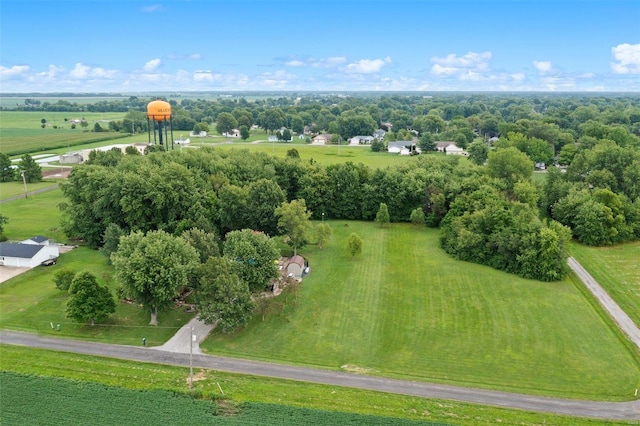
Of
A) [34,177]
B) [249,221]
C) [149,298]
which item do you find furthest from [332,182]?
[34,177]

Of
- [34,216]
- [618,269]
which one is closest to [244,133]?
[34,216]

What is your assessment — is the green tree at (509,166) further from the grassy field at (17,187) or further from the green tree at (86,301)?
the grassy field at (17,187)

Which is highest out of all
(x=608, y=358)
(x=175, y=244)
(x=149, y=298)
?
(x=175, y=244)

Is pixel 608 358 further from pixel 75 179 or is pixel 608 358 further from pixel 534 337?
pixel 75 179

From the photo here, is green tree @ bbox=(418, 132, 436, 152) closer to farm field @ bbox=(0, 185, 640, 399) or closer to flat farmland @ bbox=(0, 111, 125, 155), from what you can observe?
farm field @ bbox=(0, 185, 640, 399)

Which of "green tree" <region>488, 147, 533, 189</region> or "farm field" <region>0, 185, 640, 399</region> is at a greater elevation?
"green tree" <region>488, 147, 533, 189</region>

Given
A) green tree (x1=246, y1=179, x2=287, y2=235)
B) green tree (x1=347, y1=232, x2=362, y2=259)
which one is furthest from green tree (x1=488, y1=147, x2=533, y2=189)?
green tree (x1=246, y1=179, x2=287, y2=235)
